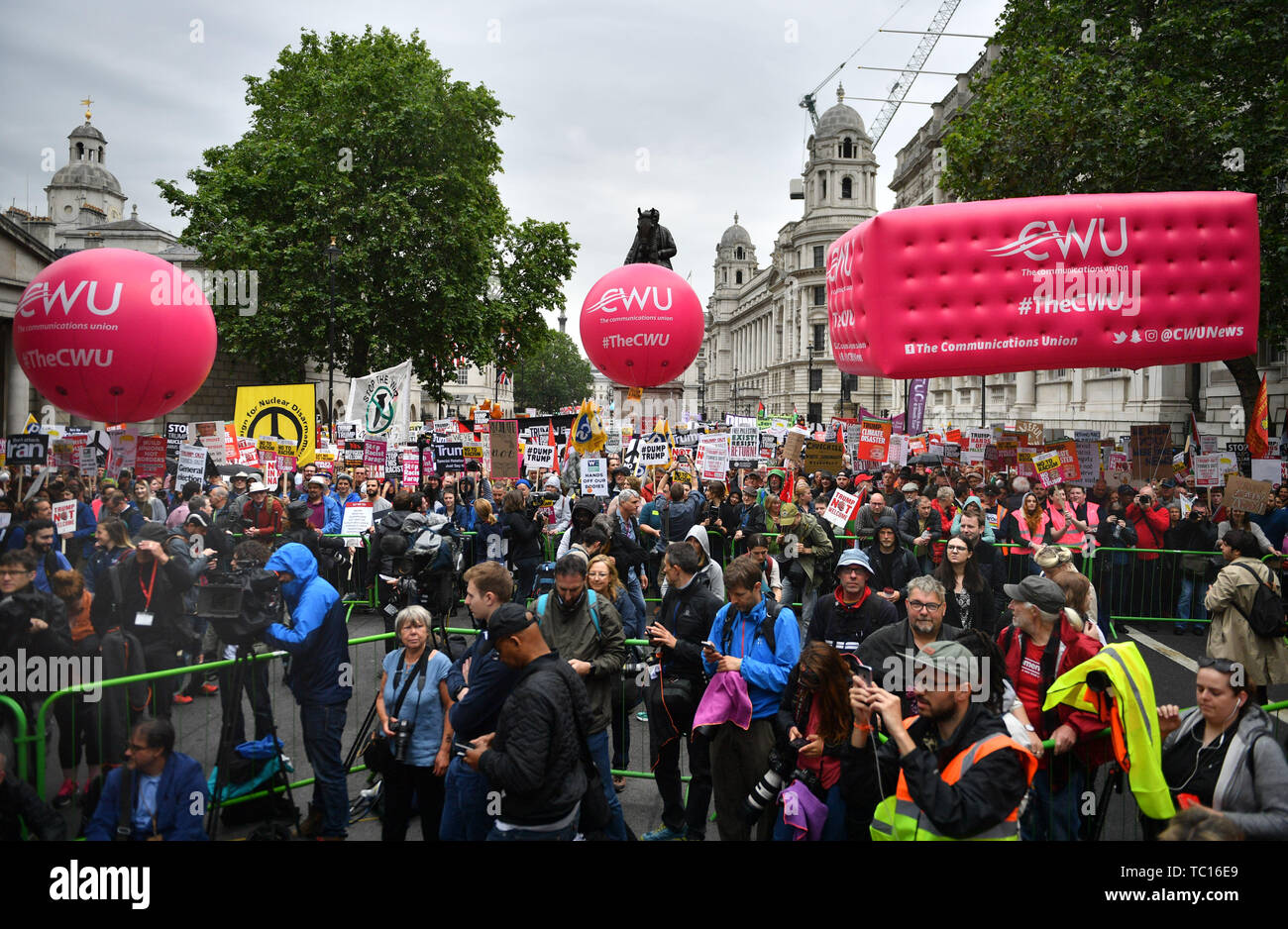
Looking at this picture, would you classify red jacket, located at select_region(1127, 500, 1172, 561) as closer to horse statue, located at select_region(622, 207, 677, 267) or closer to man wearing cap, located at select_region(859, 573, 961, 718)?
horse statue, located at select_region(622, 207, 677, 267)

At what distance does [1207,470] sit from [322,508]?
12.8 meters

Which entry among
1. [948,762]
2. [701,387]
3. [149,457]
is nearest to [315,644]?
[948,762]

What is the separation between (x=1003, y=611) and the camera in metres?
8.10

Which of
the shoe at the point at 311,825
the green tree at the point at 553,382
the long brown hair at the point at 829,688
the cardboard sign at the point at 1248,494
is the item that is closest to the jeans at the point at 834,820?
the long brown hair at the point at 829,688

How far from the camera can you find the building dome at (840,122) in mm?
86875

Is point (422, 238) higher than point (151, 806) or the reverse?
higher

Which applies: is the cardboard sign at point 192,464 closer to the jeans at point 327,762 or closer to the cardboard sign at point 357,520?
the cardboard sign at point 357,520

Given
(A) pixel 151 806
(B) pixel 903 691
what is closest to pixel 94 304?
(A) pixel 151 806

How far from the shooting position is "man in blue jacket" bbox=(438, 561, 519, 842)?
12.4ft

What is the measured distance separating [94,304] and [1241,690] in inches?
314

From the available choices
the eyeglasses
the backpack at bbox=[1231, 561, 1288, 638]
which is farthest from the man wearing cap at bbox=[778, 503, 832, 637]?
the eyeglasses

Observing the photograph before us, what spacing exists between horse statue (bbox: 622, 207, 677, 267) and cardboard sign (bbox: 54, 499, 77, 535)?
6309mm

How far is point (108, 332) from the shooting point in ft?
22.5
